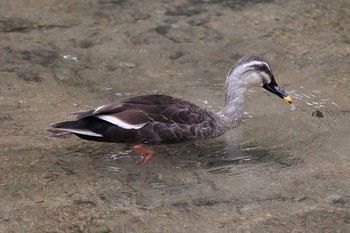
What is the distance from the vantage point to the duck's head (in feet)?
25.5

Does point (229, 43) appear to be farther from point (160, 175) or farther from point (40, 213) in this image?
point (40, 213)

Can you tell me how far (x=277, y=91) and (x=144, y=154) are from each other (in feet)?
5.57

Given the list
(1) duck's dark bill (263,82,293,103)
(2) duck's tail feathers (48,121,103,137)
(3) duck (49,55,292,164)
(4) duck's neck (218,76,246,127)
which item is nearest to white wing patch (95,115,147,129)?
(3) duck (49,55,292,164)

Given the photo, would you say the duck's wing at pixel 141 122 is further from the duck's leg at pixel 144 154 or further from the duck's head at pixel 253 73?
the duck's head at pixel 253 73

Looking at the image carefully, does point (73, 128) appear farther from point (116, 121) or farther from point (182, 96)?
point (182, 96)

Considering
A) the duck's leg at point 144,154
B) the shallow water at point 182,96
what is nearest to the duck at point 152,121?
the duck's leg at point 144,154

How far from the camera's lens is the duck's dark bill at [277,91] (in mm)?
7790

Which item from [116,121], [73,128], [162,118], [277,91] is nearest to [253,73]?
[277,91]

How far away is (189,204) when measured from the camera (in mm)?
6195

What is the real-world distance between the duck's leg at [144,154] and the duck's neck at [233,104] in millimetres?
1032

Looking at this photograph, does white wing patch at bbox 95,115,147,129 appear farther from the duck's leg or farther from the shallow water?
the shallow water

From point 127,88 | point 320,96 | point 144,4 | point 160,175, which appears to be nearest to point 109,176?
point 160,175

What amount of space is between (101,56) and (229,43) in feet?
5.68

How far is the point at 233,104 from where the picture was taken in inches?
307
